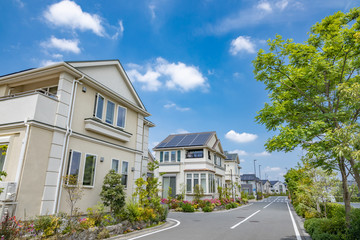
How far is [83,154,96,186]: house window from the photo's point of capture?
10266 mm

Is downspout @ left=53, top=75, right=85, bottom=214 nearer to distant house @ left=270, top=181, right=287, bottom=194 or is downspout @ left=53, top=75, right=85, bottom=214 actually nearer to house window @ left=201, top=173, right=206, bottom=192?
house window @ left=201, top=173, right=206, bottom=192

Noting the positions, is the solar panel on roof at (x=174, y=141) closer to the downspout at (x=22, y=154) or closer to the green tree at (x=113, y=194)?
the green tree at (x=113, y=194)

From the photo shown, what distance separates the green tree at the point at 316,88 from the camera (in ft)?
23.2

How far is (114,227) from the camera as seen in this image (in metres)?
9.14

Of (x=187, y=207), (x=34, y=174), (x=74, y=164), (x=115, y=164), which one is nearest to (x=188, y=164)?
(x=187, y=207)

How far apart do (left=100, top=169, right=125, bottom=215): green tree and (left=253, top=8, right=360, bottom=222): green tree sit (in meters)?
7.26

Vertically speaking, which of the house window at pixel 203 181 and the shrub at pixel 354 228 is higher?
the house window at pixel 203 181

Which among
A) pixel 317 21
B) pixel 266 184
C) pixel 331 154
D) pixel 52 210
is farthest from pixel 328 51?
pixel 266 184

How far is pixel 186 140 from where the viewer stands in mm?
29078

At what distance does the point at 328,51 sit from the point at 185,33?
9.91 metres

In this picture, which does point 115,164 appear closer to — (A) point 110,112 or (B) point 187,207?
(A) point 110,112

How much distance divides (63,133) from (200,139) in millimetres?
20531

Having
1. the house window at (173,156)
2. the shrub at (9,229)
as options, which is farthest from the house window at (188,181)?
the shrub at (9,229)

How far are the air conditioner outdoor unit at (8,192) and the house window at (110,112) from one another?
210 inches
